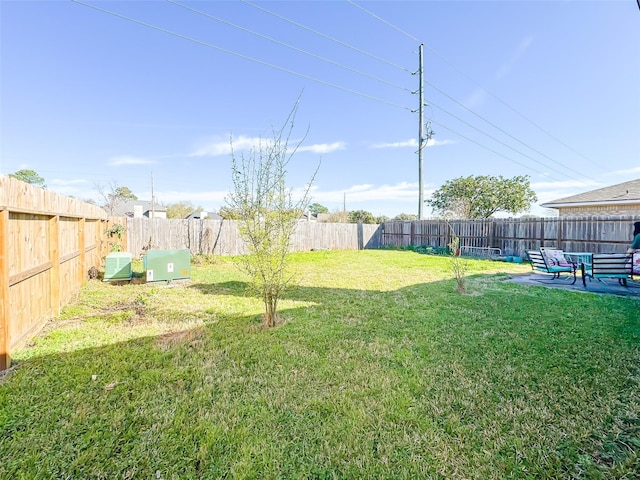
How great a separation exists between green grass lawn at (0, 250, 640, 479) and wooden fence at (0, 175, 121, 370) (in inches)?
10.6

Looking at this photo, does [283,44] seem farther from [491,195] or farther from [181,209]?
[181,209]

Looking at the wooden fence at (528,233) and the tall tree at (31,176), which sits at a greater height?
the tall tree at (31,176)

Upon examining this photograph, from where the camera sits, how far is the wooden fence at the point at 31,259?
2.61 m

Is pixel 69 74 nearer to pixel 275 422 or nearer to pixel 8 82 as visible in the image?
pixel 8 82

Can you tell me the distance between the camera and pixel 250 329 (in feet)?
12.6

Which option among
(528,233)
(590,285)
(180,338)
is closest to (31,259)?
(180,338)

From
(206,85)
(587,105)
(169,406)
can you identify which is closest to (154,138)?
(206,85)

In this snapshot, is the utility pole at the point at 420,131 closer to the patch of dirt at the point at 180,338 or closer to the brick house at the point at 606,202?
the brick house at the point at 606,202

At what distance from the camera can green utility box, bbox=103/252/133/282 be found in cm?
659

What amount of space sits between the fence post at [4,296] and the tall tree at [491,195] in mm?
21329

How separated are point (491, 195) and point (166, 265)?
73.6 ft

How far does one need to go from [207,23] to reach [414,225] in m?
13.1

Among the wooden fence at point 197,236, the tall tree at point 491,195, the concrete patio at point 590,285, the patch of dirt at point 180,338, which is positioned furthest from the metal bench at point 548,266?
the tall tree at point 491,195

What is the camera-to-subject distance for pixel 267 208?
4062 mm
